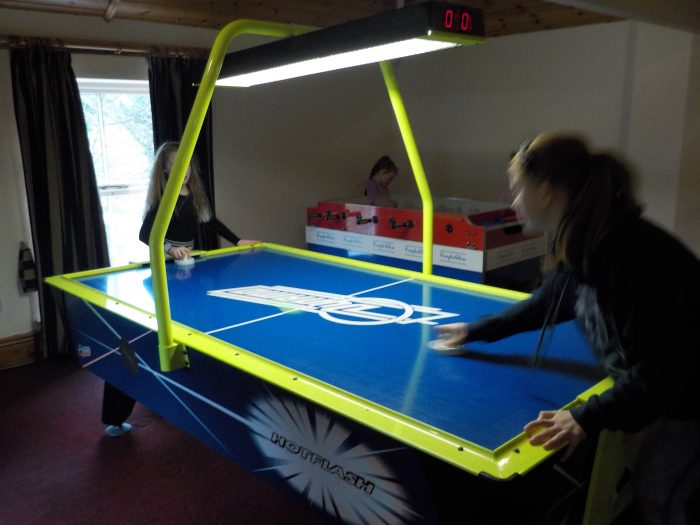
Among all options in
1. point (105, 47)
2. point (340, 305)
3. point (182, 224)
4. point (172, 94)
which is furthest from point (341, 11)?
point (340, 305)

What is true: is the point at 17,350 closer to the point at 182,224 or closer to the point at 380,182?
the point at 182,224

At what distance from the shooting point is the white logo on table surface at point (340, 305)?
6.36 feet

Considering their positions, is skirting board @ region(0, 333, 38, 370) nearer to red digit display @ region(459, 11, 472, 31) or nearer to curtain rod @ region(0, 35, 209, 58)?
curtain rod @ region(0, 35, 209, 58)

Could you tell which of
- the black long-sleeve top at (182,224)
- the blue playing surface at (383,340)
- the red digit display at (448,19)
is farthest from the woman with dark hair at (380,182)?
the red digit display at (448,19)

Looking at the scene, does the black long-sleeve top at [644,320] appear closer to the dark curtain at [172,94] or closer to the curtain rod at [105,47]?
the dark curtain at [172,94]

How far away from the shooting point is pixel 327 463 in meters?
1.37

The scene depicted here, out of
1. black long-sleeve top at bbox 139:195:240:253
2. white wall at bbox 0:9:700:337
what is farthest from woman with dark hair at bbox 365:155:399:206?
black long-sleeve top at bbox 139:195:240:253

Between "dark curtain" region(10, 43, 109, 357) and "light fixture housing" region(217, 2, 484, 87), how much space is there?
6.68 feet

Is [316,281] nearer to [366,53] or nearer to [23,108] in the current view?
[366,53]

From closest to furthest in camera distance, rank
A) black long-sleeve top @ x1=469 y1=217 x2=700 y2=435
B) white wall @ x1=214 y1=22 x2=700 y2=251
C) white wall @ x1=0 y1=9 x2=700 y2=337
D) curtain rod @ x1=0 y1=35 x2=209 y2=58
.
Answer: black long-sleeve top @ x1=469 y1=217 x2=700 y2=435
curtain rod @ x1=0 y1=35 x2=209 y2=58
white wall @ x1=0 y1=9 x2=700 y2=337
white wall @ x1=214 y1=22 x2=700 y2=251

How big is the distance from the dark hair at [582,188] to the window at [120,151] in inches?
126

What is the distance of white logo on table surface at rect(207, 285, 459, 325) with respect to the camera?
76.3 inches

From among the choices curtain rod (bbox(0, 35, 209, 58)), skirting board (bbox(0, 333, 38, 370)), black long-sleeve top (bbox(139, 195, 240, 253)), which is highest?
curtain rod (bbox(0, 35, 209, 58))

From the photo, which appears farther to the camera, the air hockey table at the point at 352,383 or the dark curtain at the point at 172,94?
the dark curtain at the point at 172,94
